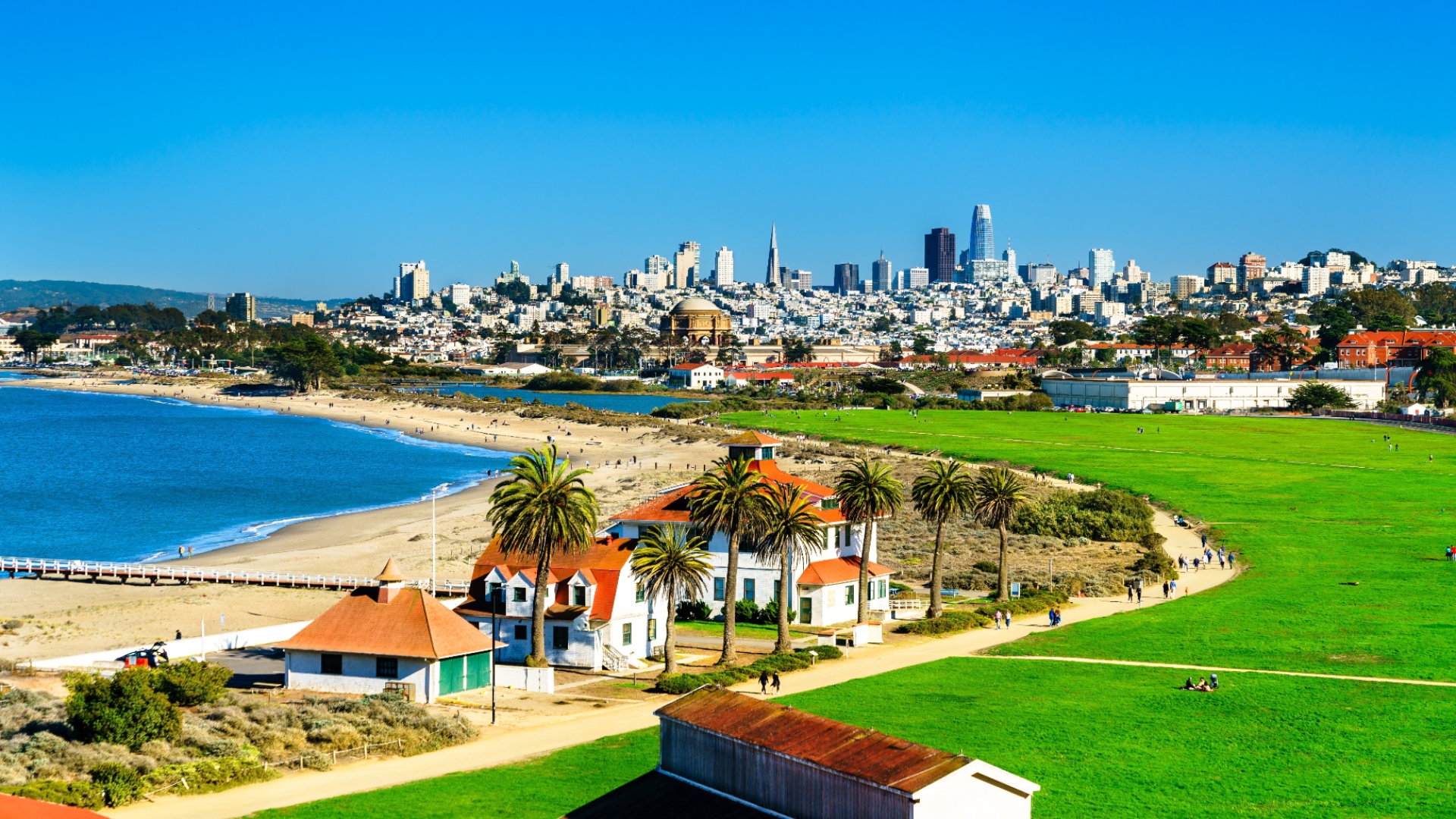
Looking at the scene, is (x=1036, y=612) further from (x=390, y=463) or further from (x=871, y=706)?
(x=390, y=463)

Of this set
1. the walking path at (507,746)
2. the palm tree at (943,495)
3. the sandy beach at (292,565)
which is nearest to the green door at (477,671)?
the walking path at (507,746)

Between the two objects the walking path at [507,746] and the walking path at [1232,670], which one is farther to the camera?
the walking path at [1232,670]

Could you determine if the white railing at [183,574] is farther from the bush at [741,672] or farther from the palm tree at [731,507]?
the bush at [741,672]

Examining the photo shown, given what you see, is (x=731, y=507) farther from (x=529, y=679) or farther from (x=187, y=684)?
(x=187, y=684)

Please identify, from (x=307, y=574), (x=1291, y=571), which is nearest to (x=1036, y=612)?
(x=1291, y=571)

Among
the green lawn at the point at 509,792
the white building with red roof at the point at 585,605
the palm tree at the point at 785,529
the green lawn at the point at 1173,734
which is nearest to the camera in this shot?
the green lawn at the point at 509,792

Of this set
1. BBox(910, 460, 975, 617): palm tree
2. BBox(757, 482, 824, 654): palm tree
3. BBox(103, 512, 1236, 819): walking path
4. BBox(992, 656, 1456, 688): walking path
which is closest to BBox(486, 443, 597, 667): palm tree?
BBox(103, 512, 1236, 819): walking path
